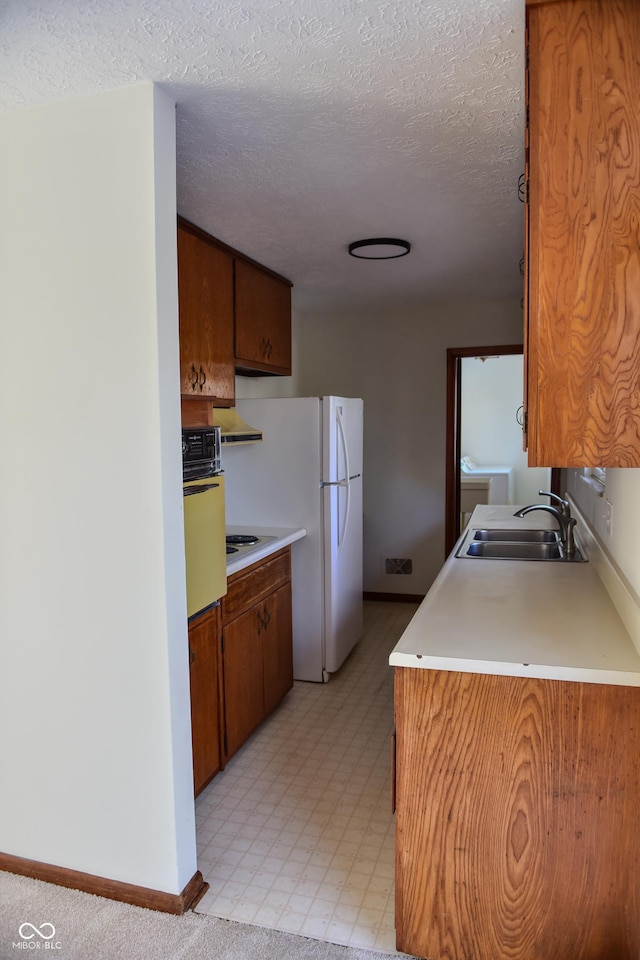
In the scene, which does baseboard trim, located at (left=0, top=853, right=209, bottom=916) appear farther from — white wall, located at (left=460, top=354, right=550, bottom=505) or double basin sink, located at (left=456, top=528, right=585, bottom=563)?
white wall, located at (left=460, top=354, right=550, bottom=505)

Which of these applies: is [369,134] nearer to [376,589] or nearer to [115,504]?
[115,504]

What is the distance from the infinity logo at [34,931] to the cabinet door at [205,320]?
1769mm

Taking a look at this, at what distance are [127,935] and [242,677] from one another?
1.13 meters

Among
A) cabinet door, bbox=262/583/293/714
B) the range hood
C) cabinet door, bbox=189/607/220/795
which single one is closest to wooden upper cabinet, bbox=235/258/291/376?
the range hood

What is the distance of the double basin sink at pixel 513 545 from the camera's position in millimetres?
3082

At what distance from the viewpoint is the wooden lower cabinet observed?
1.57m

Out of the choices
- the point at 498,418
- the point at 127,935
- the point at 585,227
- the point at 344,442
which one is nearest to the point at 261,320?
the point at 344,442

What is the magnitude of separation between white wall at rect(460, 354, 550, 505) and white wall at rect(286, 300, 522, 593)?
2683 millimetres

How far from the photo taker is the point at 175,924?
1855mm

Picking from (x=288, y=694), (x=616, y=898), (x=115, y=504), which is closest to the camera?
(x=616, y=898)

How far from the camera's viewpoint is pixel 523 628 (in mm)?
1851

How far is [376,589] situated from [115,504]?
3578 millimetres

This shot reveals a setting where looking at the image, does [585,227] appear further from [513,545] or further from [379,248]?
[513,545]

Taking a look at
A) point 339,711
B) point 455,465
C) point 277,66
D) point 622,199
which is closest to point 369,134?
point 277,66
